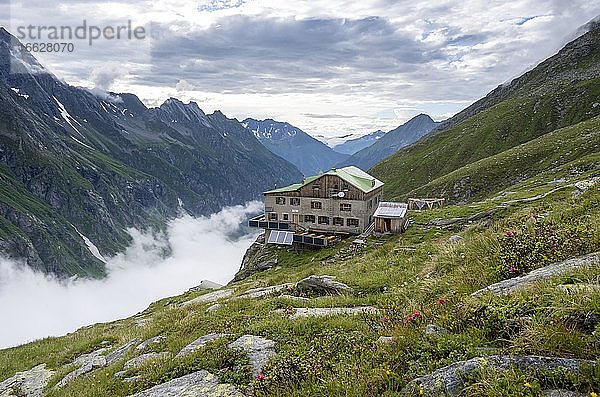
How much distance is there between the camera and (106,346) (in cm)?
2466

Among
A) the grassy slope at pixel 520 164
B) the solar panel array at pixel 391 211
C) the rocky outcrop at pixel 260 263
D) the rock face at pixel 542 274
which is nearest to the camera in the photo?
the rock face at pixel 542 274

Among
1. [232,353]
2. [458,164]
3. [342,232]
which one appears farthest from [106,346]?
[458,164]

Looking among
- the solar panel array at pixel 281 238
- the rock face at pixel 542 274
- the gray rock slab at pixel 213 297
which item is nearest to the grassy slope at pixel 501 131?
the solar panel array at pixel 281 238

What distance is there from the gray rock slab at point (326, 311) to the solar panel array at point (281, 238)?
43.8 m

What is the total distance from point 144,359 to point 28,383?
10.0m

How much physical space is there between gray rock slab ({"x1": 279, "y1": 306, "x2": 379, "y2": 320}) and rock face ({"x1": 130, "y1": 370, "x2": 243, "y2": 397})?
432 cm

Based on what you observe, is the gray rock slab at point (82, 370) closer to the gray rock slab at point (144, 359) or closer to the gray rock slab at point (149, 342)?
the gray rock slab at point (149, 342)

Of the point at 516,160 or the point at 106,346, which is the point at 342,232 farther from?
the point at 516,160

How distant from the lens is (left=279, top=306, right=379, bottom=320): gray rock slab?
14820 mm

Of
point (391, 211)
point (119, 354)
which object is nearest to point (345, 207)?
point (391, 211)

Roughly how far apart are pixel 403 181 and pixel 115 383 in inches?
5750

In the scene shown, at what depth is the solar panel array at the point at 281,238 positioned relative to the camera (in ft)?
201

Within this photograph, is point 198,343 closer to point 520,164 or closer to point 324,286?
point 324,286

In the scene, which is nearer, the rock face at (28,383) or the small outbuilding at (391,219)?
the rock face at (28,383)
